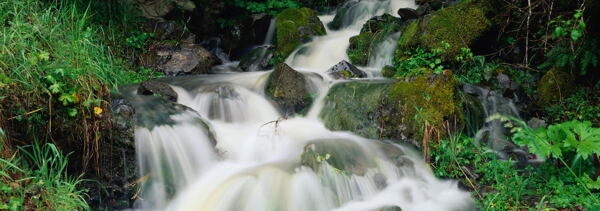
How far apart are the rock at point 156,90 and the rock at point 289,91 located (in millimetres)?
1378

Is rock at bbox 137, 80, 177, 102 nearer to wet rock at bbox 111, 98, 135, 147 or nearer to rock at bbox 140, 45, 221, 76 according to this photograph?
wet rock at bbox 111, 98, 135, 147

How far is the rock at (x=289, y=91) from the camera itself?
5449mm

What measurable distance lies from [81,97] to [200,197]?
1.32 meters

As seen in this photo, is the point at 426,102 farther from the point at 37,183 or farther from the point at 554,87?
the point at 37,183

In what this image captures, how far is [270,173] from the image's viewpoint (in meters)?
3.75

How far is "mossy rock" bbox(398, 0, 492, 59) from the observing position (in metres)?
5.91

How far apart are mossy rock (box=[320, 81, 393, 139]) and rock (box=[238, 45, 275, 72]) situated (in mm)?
3075

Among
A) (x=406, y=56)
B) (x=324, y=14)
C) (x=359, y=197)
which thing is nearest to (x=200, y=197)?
(x=359, y=197)

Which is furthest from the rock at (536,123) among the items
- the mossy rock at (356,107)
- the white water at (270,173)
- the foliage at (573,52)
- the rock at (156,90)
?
the rock at (156,90)

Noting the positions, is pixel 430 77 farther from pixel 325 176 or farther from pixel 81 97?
pixel 81 97

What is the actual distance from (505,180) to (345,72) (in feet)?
10.8

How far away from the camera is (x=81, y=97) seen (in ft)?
10.0

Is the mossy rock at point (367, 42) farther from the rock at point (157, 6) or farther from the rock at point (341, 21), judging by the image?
the rock at point (157, 6)

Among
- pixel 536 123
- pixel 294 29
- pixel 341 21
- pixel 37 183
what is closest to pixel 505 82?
pixel 536 123
